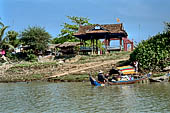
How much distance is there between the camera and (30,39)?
152 ft

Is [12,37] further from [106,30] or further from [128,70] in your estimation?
[128,70]

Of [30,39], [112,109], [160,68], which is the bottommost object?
[112,109]

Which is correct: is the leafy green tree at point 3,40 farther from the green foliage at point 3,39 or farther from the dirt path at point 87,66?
the dirt path at point 87,66

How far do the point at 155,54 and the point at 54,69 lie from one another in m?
12.4

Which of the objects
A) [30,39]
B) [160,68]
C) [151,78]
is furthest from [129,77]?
[30,39]

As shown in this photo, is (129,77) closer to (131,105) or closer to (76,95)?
(76,95)

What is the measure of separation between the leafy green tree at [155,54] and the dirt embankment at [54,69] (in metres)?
4.18

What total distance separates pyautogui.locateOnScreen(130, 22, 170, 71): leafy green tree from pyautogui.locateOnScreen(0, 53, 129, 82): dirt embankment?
4.18m

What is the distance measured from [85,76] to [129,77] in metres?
5.81

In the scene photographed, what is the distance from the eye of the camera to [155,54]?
29.4 m

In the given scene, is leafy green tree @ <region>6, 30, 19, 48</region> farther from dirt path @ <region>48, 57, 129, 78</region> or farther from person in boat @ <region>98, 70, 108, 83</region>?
person in boat @ <region>98, 70, 108, 83</region>

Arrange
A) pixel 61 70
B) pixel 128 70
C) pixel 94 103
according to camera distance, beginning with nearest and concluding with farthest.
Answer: pixel 94 103 → pixel 128 70 → pixel 61 70

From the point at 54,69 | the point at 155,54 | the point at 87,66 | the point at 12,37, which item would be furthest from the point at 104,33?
the point at 12,37

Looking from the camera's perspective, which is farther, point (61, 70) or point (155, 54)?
point (61, 70)
